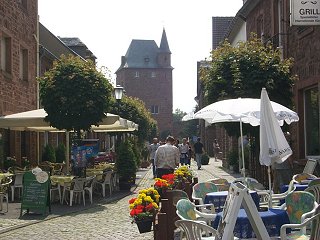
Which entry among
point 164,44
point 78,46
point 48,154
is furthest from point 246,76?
point 164,44

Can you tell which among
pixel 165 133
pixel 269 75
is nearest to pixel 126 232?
pixel 269 75

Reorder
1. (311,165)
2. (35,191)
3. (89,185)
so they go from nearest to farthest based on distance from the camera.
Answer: (35,191) → (311,165) → (89,185)

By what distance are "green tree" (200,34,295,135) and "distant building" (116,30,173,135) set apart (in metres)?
75.7

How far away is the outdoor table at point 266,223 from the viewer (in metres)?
6.52

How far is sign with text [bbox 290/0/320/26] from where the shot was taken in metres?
12.4

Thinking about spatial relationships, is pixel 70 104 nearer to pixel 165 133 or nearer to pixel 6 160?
pixel 6 160

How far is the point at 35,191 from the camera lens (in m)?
13.1

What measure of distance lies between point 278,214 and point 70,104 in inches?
405

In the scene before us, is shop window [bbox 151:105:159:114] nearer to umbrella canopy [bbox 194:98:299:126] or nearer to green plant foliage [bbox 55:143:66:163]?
green plant foliage [bbox 55:143:66:163]

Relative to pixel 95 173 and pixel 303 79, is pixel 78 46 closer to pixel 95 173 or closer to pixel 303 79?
pixel 95 173

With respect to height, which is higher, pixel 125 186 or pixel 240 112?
pixel 240 112

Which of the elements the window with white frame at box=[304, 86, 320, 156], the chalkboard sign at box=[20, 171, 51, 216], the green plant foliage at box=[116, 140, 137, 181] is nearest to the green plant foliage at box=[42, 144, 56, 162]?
the green plant foliage at box=[116, 140, 137, 181]

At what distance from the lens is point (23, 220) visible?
12.3 meters

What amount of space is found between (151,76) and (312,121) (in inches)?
3124
